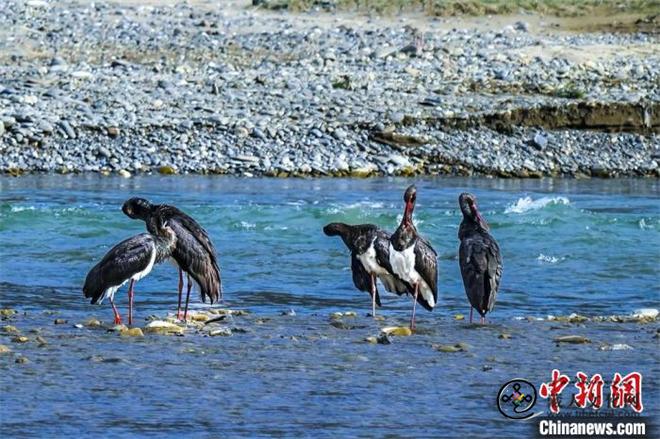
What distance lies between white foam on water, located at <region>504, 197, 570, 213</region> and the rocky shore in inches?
150

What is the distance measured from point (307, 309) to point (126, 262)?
2.44 meters

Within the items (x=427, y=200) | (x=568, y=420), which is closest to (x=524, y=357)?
(x=568, y=420)

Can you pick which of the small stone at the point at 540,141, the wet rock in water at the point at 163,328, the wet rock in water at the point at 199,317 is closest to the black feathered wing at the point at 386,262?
the wet rock in water at the point at 199,317

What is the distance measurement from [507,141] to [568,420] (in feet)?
65.5

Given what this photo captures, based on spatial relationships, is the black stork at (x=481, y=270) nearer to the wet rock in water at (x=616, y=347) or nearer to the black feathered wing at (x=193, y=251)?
the wet rock in water at (x=616, y=347)

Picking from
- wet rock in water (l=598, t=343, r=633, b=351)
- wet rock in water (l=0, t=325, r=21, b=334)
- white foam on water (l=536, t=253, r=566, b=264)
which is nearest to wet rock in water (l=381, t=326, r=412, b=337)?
wet rock in water (l=598, t=343, r=633, b=351)

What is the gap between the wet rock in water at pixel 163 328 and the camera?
12336mm

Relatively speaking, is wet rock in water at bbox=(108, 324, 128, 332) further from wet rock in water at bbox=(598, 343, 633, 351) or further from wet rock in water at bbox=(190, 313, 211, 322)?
wet rock in water at bbox=(598, 343, 633, 351)

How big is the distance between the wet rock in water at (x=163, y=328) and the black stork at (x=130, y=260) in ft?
1.62

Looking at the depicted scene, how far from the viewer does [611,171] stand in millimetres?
28391

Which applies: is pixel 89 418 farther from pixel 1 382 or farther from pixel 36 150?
pixel 36 150

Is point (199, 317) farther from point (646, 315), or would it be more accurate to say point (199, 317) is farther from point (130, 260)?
point (646, 315)

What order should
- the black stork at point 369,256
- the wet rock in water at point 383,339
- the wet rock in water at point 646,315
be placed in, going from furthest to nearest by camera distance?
1. the wet rock in water at point 646,315
2. the black stork at point 369,256
3. the wet rock in water at point 383,339

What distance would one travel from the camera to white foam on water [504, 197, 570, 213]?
23142mm
